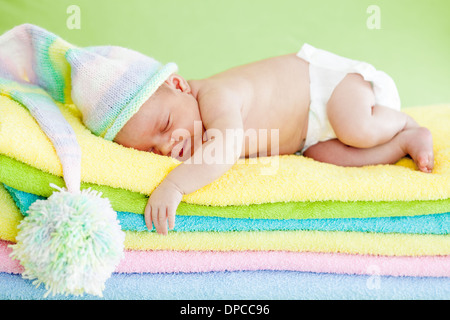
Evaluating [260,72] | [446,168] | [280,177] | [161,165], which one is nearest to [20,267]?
[161,165]

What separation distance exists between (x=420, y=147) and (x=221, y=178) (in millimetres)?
478

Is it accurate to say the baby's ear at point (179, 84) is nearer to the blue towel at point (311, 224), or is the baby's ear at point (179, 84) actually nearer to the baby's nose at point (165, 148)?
the baby's nose at point (165, 148)

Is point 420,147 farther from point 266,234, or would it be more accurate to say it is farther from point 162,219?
point 162,219

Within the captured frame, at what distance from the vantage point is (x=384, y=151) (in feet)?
3.58

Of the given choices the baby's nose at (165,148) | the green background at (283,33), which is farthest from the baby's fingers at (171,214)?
the green background at (283,33)

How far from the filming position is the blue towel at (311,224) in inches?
32.0

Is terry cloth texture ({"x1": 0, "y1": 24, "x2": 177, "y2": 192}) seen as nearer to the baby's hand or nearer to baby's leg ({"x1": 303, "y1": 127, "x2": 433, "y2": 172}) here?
the baby's hand

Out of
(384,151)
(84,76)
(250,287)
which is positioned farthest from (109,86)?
(384,151)

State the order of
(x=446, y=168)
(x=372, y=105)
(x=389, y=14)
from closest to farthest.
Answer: (x=446, y=168) → (x=372, y=105) → (x=389, y=14)

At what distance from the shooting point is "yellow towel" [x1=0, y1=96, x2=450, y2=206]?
0.78 meters

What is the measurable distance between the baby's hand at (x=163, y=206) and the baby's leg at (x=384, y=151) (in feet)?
1.64
